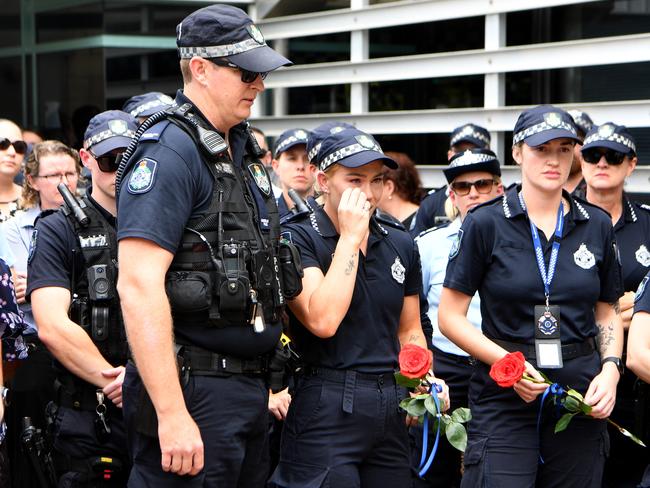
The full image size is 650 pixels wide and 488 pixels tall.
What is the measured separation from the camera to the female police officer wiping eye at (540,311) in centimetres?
459

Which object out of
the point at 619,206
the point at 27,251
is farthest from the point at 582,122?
the point at 27,251

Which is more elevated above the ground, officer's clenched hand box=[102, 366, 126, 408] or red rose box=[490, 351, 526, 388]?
red rose box=[490, 351, 526, 388]

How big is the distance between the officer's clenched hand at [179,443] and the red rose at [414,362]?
1056 mm

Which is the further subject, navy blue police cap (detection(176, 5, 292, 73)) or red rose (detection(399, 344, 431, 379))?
red rose (detection(399, 344, 431, 379))

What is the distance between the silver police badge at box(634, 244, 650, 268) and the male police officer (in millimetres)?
2817

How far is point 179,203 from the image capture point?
342 cm

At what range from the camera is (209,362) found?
11.7ft

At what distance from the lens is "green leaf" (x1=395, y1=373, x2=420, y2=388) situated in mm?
4223

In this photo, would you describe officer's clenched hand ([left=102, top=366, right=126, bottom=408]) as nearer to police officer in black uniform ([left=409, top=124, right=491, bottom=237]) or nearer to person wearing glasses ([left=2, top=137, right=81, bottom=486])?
person wearing glasses ([left=2, top=137, right=81, bottom=486])

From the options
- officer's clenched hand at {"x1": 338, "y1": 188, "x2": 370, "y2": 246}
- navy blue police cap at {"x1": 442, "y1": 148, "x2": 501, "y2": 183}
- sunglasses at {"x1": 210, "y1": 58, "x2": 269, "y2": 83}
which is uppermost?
sunglasses at {"x1": 210, "y1": 58, "x2": 269, "y2": 83}

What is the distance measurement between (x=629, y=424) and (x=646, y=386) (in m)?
0.36

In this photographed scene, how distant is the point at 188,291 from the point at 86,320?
4.71ft

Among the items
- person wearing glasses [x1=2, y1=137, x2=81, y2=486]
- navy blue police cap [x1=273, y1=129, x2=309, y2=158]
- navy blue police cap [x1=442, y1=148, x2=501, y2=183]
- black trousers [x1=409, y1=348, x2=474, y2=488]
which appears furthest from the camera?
navy blue police cap [x1=273, y1=129, x2=309, y2=158]

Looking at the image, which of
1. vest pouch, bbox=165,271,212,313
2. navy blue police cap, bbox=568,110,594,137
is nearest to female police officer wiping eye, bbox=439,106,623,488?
vest pouch, bbox=165,271,212,313
